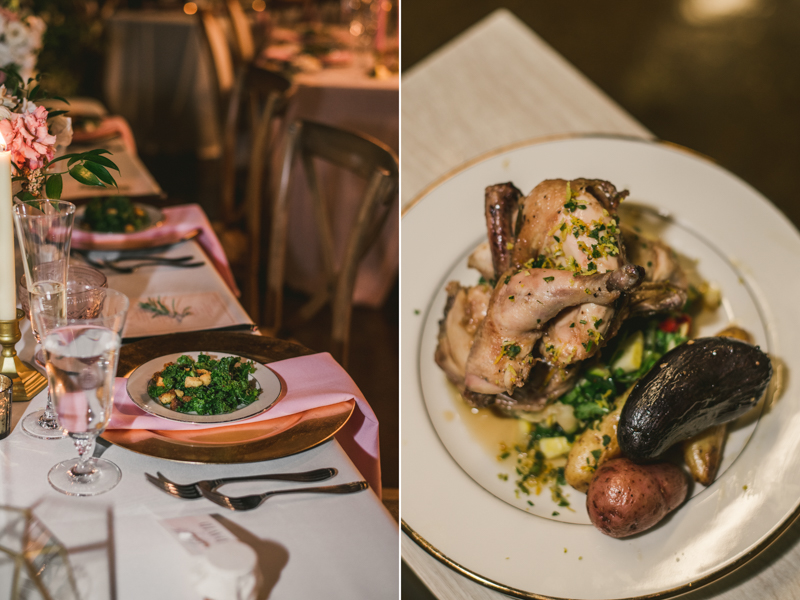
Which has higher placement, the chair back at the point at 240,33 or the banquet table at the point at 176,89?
the chair back at the point at 240,33

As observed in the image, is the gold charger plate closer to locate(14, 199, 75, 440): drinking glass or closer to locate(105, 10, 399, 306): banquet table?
locate(14, 199, 75, 440): drinking glass

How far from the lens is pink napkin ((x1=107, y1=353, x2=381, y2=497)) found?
2.87 ft

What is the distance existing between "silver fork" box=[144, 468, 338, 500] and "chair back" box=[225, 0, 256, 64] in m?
4.14

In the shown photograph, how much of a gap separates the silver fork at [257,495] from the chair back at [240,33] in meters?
4.17

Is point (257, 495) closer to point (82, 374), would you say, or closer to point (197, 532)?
point (197, 532)

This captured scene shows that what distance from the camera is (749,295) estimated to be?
1.14m

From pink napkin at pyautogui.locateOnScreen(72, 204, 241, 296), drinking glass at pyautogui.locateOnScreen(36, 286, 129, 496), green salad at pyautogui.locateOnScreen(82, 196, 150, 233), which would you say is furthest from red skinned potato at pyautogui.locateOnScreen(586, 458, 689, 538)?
green salad at pyautogui.locateOnScreen(82, 196, 150, 233)

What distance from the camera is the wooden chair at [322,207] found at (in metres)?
1.74

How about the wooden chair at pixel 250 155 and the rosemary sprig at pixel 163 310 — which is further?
the wooden chair at pixel 250 155

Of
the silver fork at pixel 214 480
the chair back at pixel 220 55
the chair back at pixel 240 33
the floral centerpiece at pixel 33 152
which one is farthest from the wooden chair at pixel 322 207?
the chair back at pixel 240 33

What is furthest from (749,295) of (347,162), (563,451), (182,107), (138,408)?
(182,107)

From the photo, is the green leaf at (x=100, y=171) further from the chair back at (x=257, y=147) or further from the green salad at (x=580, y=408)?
the chair back at (x=257, y=147)

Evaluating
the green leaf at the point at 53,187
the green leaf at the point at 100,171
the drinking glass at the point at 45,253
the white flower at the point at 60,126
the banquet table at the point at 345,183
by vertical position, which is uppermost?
the white flower at the point at 60,126

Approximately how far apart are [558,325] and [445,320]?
206mm
